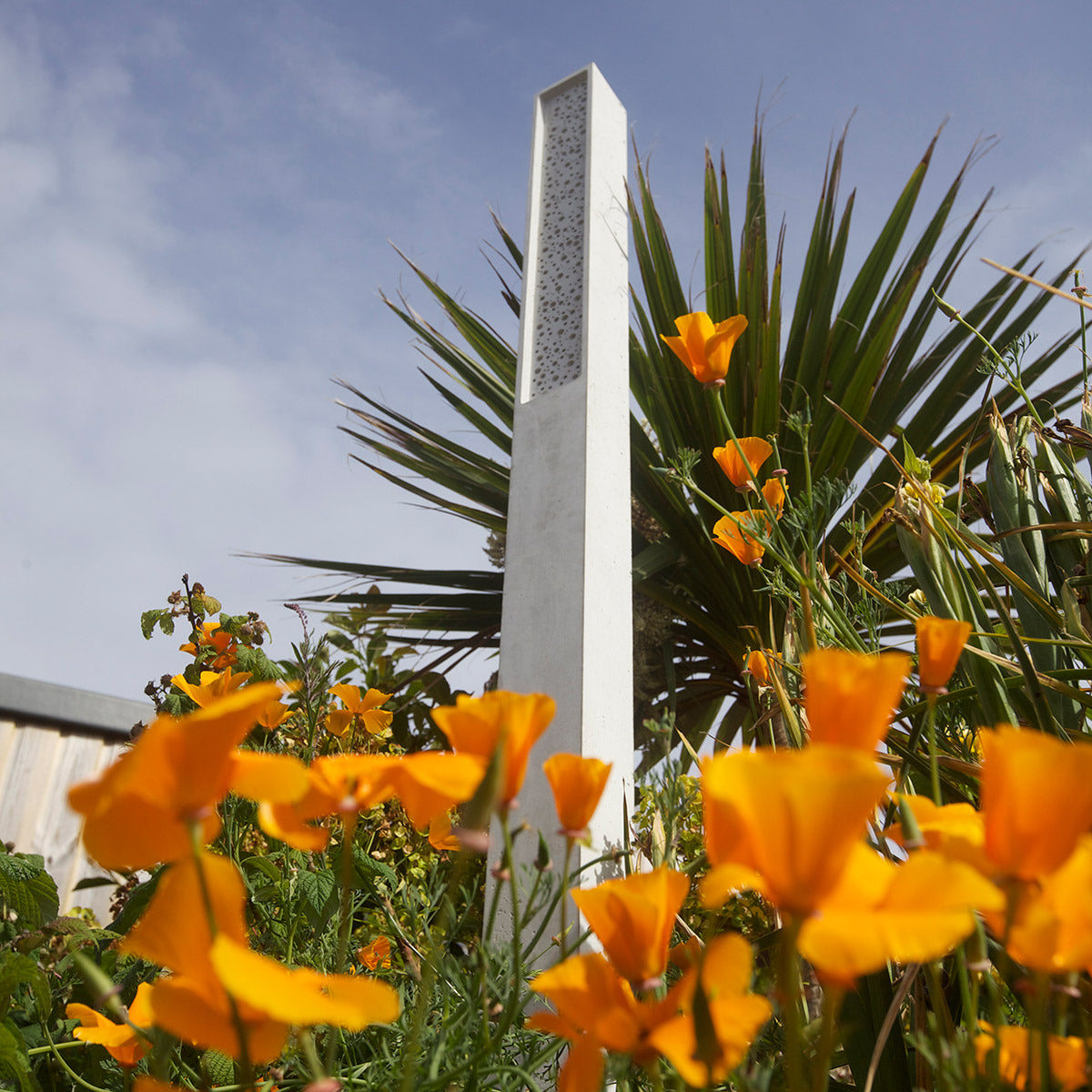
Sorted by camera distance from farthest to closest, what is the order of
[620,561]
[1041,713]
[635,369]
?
[635,369] → [620,561] → [1041,713]

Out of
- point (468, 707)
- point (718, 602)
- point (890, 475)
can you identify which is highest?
point (890, 475)

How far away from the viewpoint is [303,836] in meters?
0.25

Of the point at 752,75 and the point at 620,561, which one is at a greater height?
the point at 752,75

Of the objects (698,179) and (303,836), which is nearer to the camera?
(303,836)

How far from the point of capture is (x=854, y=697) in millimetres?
227

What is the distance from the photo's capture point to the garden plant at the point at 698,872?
198 mm

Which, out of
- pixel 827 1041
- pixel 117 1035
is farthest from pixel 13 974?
pixel 827 1041

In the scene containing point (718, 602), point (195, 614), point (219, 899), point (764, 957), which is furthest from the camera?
point (718, 602)

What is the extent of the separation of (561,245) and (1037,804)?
191cm

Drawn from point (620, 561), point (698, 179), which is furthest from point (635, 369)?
point (620, 561)

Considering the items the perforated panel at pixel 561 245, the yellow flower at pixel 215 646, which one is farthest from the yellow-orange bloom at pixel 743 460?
the perforated panel at pixel 561 245

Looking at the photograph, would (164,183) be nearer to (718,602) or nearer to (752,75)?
(752,75)

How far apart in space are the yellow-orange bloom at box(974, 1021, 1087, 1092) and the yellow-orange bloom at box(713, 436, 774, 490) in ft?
1.68

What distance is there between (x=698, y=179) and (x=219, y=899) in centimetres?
283
